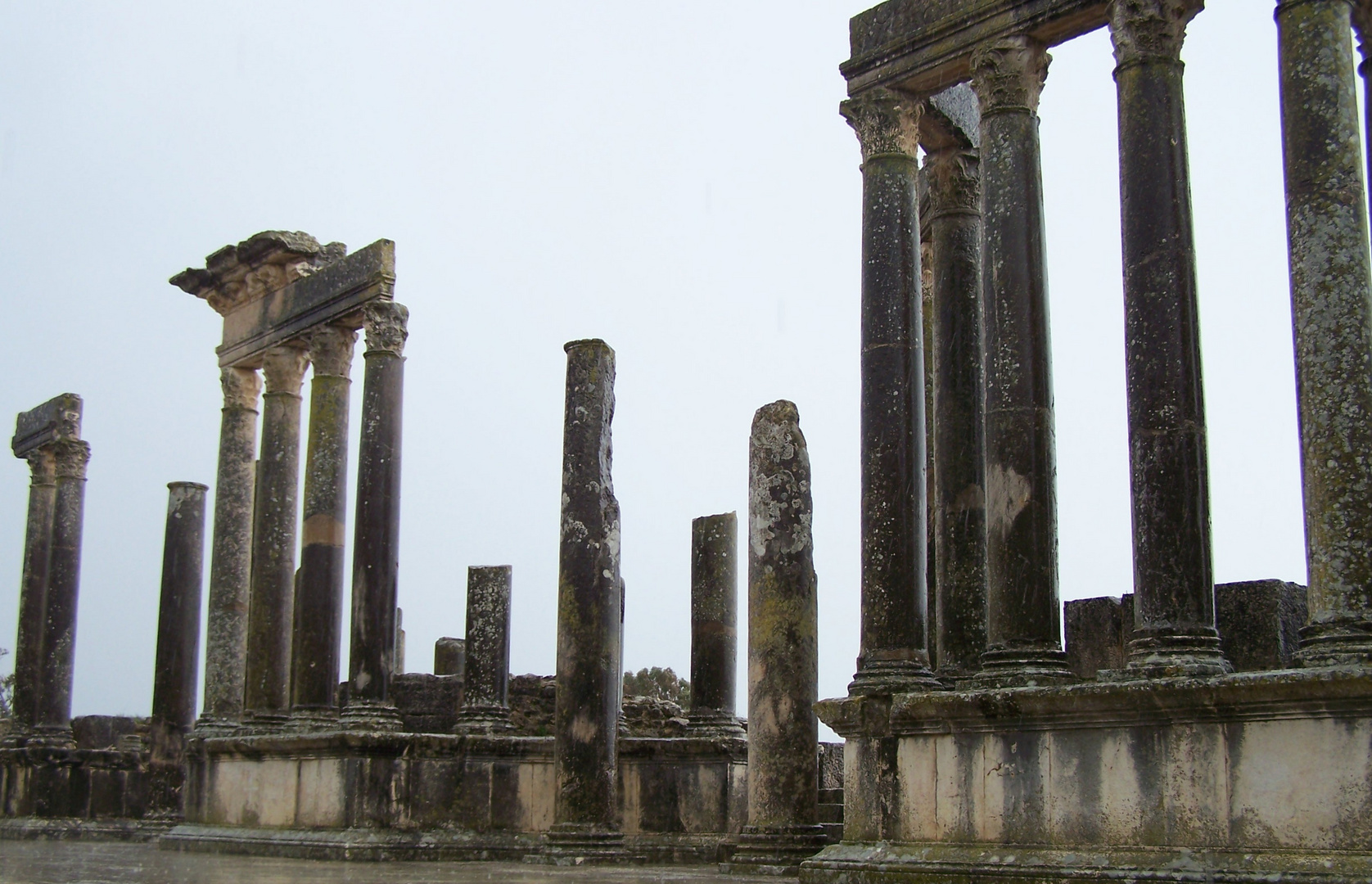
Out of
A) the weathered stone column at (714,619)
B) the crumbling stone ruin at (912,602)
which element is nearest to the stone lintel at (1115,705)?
the crumbling stone ruin at (912,602)

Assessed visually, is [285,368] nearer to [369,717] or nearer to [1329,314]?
[369,717]

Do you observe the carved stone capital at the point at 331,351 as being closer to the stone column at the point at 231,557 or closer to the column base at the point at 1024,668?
the stone column at the point at 231,557

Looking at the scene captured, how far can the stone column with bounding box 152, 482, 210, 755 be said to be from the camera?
2317cm

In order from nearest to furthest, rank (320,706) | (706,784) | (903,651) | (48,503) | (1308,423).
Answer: (1308,423) → (903,651) → (706,784) → (320,706) → (48,503)

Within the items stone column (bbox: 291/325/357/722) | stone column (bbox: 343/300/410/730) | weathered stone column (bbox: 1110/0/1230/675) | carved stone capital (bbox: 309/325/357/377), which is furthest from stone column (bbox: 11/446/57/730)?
weathered stone column (bbox: 1110/0/1230/675)

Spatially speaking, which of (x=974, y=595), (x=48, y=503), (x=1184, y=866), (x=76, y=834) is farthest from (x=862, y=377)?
(x=48, y=503)

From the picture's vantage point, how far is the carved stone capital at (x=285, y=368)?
22062mm

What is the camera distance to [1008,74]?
1314 centimetres

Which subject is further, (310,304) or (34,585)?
(34,585)

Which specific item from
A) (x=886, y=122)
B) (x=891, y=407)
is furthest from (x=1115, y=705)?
(x=886, y=122)

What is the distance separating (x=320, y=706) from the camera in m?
20.1

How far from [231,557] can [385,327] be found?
4664mm

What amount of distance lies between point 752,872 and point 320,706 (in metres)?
8.15

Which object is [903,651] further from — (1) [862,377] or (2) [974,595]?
(1) [862,377]
